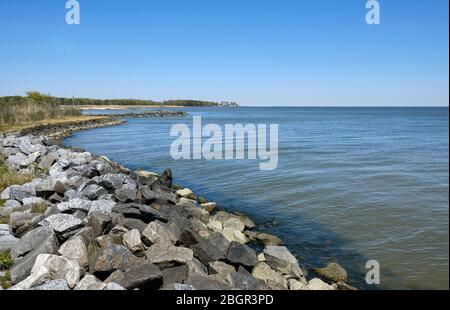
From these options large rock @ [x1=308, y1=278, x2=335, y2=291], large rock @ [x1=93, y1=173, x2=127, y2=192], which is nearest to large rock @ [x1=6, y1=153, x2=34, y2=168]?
large rock @ [x1=93, y1=173, x2=127, y2=192]

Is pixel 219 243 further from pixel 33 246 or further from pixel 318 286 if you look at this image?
pixel 33 246

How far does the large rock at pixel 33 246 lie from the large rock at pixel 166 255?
1.77 metres

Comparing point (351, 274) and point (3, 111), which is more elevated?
point (3, 111)

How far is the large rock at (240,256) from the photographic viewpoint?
7754mm

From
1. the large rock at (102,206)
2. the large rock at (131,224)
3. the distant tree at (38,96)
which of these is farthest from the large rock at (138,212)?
the distant tree at (38,96)

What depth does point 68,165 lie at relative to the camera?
49.9 ft

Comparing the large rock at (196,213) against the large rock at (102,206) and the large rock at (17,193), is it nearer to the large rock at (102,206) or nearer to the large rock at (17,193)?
the large rock at (102,206)

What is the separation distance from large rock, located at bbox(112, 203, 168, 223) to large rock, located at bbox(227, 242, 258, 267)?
2.11 meters

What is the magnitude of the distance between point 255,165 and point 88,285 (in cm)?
1751

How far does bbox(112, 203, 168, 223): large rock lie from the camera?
8531 millimetres

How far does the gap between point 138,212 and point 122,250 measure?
2.27 metres

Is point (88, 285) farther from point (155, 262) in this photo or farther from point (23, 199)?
point (23, 199)
